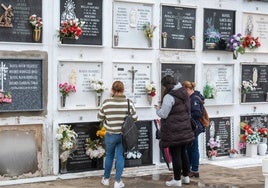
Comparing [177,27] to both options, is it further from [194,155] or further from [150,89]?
[194,155]

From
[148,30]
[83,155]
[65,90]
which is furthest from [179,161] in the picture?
[148,30]

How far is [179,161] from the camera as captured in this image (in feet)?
24.4

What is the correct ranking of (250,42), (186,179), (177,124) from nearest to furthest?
(177,124), (186,179), (250,42)

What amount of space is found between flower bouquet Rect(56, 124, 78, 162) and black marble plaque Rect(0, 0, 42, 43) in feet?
4.54

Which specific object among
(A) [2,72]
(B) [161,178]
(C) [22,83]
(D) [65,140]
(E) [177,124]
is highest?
(A) [2,72]

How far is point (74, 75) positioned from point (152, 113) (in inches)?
61.7

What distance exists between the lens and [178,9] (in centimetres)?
920

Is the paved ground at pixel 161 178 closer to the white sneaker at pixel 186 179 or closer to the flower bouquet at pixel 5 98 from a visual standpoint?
the white sneaker at pixel 186 179

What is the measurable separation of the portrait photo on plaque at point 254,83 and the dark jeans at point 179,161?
2884 mm

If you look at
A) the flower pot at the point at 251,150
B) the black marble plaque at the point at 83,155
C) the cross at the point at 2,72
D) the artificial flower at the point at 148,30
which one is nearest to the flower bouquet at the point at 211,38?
the artificial flower at the point at 148,30

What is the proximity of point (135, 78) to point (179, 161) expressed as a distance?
6.12 feet

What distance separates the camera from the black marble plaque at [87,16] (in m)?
7.99

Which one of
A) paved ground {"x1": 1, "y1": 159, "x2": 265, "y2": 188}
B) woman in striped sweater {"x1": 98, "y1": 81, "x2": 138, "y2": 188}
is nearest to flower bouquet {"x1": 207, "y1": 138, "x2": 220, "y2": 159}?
paved ground {"x1": 1, "y1": 159, "x2": 265, "y2": 188}

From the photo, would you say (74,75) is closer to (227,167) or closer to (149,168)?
(149,168)
